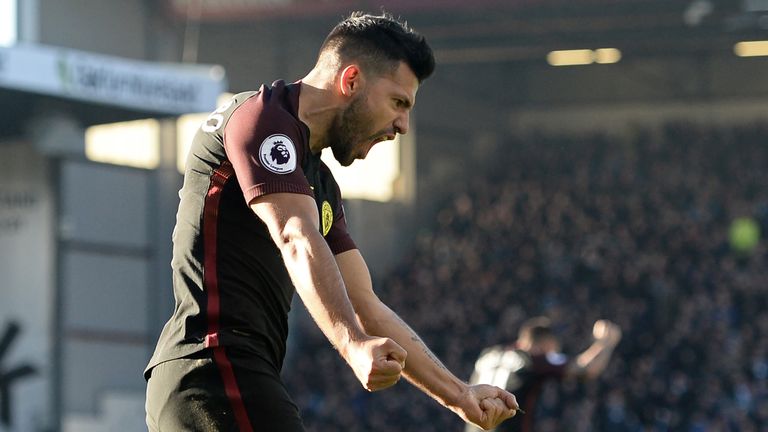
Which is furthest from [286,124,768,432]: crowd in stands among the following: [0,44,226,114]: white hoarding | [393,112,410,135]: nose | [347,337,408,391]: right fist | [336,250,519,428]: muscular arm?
[347,337,408,391]: right fist

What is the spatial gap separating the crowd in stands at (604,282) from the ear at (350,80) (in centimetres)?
1705

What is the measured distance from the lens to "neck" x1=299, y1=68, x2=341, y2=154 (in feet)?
13.5

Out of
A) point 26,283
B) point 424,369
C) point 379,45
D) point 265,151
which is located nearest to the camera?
point 265,151

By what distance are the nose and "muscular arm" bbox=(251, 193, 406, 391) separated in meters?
0.47

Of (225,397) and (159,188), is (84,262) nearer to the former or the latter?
(159,188)

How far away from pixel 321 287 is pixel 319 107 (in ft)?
2.13

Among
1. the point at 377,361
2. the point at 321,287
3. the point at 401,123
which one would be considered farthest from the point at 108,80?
the point at 377,361

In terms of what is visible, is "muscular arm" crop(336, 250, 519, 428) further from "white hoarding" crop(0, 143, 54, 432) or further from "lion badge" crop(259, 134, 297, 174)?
"white hoarding" crop(0, 143, 54, 432)

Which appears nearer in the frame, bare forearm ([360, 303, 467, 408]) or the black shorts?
the black shorts

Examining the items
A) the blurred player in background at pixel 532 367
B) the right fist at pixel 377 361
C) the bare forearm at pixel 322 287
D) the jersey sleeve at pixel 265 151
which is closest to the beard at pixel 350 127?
the jersey sleeve at pixel 265 151

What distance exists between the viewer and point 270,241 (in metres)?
4.04

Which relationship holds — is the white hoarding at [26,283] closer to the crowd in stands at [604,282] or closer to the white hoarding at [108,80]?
the white hoarding at [108,80]

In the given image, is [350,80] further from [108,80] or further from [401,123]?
[108,80]

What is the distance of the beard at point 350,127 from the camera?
13.6 ft
